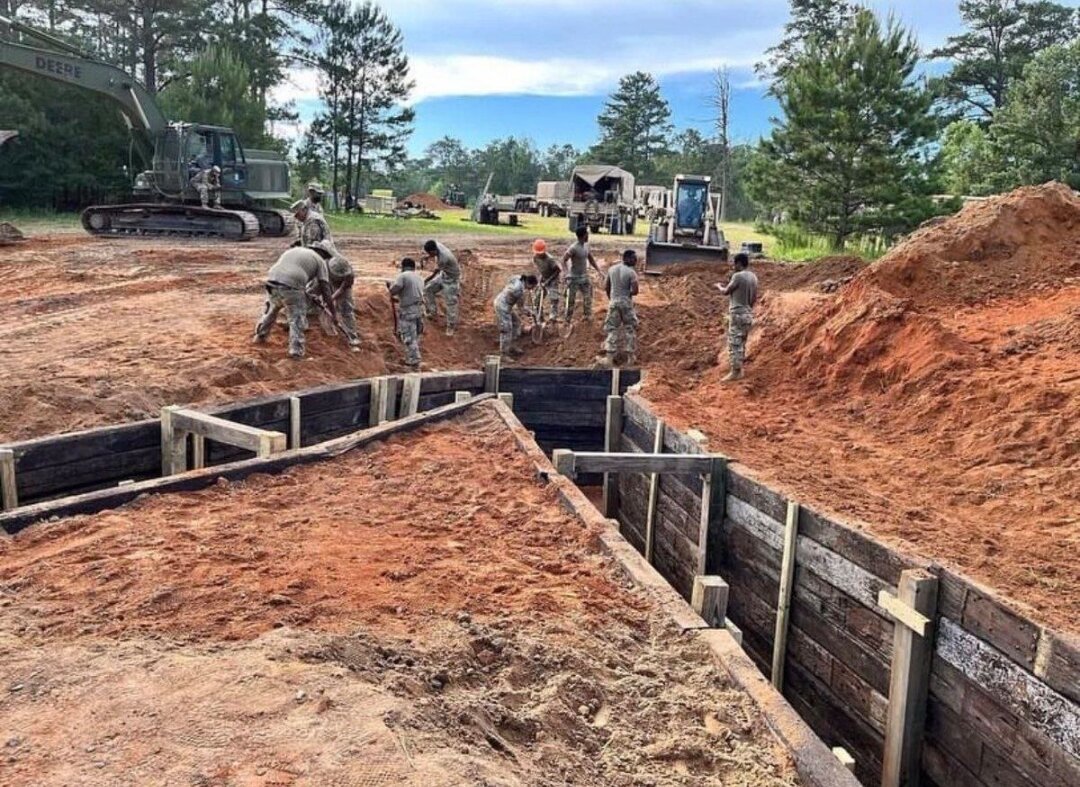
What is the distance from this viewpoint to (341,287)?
35.8ft

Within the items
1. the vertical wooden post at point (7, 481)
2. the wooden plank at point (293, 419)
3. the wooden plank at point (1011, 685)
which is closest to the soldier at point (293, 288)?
the wooden plank at point (293, 419)

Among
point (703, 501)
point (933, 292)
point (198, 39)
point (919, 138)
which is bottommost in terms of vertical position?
point (703, 501)

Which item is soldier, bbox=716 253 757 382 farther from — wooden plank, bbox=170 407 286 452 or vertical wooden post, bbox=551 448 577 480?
wooden plank, bbox=170 407 286 452

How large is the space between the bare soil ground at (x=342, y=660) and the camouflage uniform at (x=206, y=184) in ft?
57.1

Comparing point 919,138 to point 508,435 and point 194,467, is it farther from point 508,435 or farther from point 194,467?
point 194,467

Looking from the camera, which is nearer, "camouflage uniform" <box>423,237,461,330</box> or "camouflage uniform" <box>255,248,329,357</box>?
"camouflage uniform" <box>255,248,329,357</box>

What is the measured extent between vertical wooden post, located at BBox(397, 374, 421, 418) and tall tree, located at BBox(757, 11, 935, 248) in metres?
17.6

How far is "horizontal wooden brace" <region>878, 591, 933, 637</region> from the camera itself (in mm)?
4762

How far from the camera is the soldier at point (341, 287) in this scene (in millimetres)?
10766

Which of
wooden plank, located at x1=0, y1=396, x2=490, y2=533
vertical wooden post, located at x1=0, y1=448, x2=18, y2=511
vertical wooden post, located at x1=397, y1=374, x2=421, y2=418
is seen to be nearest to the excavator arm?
vertical wooden post, located at x1=397, y1=374, x2=421, y2=418

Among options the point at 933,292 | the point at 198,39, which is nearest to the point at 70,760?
the point at 933,292

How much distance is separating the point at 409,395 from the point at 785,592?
4584 mm

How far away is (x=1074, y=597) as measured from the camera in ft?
16.0

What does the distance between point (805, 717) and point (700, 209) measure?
17.9 m
